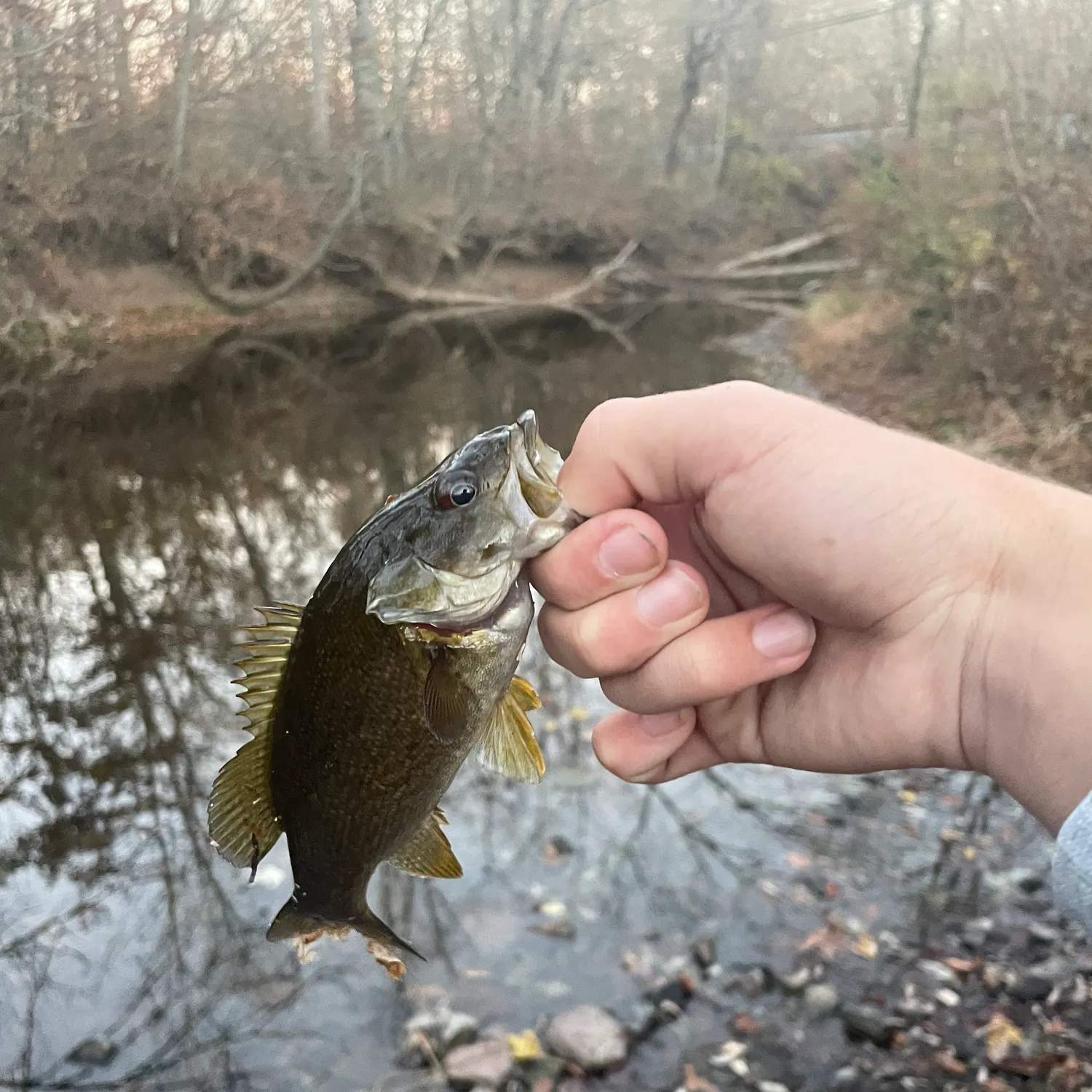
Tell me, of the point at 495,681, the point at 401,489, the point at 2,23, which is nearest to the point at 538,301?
the point at 2,23

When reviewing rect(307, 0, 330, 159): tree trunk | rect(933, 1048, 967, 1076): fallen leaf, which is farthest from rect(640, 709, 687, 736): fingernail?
rect(307, 0, 330, 159): tree trunk

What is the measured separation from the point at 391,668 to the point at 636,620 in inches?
22.5

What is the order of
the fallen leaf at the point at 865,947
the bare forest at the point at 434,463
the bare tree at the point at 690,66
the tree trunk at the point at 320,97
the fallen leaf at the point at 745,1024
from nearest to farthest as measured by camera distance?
the fallen leaf at the point at 745,1024
the bare forest at the point at 434,463
the fallen leaf at the point at 865,947
the tree trunk at the point at 320,97
the bare tree at the point at 690,66

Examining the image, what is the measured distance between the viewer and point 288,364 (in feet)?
58.1

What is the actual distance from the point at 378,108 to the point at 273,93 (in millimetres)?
3363

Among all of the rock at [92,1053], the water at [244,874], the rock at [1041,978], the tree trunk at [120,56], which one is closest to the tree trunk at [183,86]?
the tree trunk at [120,56]

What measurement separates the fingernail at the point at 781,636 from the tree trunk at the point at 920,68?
20.3 metres

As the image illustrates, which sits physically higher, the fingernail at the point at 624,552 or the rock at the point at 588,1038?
the fingernail at the point at 624,552

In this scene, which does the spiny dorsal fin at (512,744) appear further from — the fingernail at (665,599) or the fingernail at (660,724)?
the fingernail at (660,724)

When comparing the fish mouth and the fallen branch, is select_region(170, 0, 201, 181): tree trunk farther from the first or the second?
the fish mouth

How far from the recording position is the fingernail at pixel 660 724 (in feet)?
8.13

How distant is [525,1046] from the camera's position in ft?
11.4

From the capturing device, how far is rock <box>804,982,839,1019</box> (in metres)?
3.53

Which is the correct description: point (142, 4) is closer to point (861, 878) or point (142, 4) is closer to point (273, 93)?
point (273, 93)
